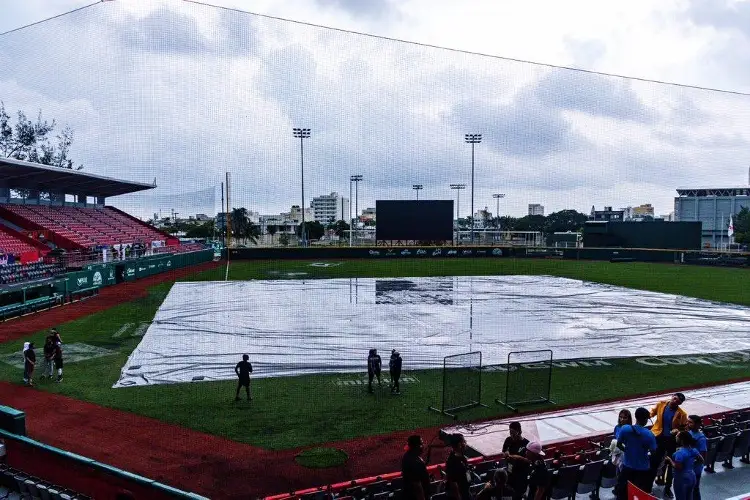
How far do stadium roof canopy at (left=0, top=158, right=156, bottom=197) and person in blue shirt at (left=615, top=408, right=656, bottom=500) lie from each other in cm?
2234

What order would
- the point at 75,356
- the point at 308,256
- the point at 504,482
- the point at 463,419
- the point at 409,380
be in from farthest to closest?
the point at 308,256 → the point at 75,356 → the point at 409,380 → the point at 463,419 → the point at 504,482

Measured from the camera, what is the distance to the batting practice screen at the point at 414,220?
158 ft

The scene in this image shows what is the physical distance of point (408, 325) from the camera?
20.2 meters

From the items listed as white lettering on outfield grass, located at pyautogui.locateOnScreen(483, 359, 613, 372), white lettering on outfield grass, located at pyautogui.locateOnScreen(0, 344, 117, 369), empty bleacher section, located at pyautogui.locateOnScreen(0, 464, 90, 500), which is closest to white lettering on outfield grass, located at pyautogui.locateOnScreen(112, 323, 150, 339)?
white lettering on outfield grass, located at pyautogui.locateOnScreen(0, 344, 117, 369)

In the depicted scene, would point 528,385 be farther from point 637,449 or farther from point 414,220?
point 414,220

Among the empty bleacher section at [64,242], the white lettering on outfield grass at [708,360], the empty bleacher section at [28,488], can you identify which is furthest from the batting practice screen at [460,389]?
the empty bleacher section at [64,242]

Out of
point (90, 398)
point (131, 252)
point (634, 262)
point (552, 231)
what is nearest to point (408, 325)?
point (90, 398)

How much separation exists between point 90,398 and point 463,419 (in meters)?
7.61

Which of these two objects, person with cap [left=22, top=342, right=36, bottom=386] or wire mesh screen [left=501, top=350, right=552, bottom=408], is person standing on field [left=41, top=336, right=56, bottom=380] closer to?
person with cap [left=22, top=342, right=36, bottom=386]

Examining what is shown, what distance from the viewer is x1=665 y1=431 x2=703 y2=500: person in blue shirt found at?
565 centimetres

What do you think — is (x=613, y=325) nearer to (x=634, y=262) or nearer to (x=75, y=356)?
A: (x=75, y=356)

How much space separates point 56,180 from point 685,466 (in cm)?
3578

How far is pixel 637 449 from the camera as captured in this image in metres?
5.81

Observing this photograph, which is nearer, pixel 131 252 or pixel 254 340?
pixel 254 340
